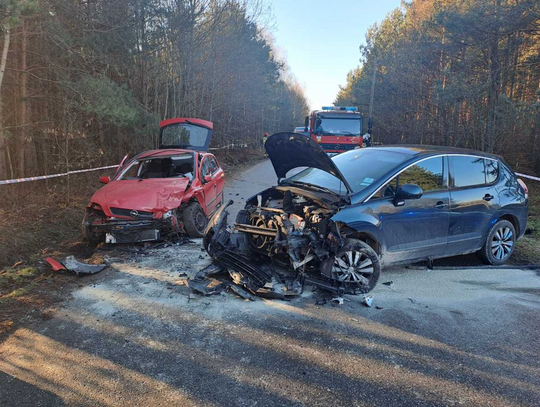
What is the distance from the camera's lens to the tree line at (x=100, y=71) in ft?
32.9

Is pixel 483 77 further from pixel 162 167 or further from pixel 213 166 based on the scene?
pixel 162 167

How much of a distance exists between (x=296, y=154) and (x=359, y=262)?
5.82 ft

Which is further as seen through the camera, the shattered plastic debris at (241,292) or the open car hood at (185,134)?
the open car hood at (185,134)

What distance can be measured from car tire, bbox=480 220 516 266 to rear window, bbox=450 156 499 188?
0.75 meters

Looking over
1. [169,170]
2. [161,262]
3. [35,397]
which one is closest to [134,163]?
[169,170]

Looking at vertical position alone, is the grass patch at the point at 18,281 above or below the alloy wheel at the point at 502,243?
below

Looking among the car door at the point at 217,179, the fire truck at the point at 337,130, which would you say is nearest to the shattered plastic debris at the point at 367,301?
the car door at the point at 217,179

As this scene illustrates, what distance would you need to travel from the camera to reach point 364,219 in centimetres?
460

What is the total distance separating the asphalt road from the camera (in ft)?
9.02

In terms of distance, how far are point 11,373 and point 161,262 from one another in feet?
9.00

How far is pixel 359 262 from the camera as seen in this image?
4.54 metres

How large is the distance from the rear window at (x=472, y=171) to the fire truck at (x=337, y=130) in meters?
11.9

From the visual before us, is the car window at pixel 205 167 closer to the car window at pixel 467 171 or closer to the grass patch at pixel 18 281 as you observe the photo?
the grass patch at pixel 18 281

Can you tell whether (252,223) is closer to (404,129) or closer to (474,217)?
(474,217)
